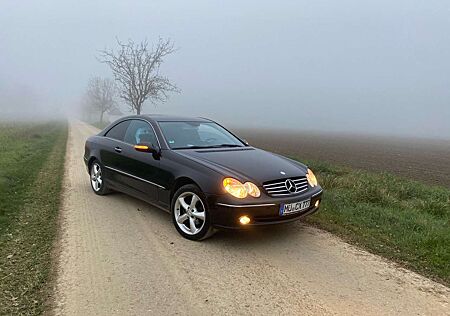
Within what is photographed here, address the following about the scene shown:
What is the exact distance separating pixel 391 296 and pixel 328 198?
12.3 feet

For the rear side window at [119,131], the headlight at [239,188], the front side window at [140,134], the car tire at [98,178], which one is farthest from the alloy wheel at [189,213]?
the car tire at [98,178]

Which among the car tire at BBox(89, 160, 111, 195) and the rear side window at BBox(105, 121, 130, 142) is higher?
the rear side window at BBox(105, 121, 130, 142)

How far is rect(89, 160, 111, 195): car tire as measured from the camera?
23.1 feet

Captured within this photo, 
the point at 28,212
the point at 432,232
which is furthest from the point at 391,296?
the point at 28,212

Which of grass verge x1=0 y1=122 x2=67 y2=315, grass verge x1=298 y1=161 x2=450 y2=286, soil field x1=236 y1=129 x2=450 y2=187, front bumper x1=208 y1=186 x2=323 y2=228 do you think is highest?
front bumper x1=208 y1=186 x2=323 y2=228

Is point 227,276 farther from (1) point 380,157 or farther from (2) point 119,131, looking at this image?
(1) point 380,157

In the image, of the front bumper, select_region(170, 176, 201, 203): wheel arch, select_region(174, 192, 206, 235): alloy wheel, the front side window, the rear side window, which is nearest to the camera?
the front bumper

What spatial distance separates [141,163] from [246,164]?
175 centimetres

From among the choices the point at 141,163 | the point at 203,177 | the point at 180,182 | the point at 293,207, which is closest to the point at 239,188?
the point at 203,177

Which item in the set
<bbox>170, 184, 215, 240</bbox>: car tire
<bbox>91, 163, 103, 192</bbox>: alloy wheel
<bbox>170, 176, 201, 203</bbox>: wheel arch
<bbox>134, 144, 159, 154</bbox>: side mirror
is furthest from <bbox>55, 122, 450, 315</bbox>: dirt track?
<bbox>91, 163, 103, 192</bbox>: alloy wheel

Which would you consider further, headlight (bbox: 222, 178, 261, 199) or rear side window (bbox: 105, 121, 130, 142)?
rear side window (bbox: 105, 121, 130, 142)

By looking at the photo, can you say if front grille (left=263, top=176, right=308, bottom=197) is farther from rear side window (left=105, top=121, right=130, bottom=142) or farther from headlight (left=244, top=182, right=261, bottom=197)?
rear side window (left=105, top=121, right=130, bottom=142)

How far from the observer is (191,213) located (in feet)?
15.9

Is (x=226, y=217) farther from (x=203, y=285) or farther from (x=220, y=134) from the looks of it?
(x=220, y=134)
